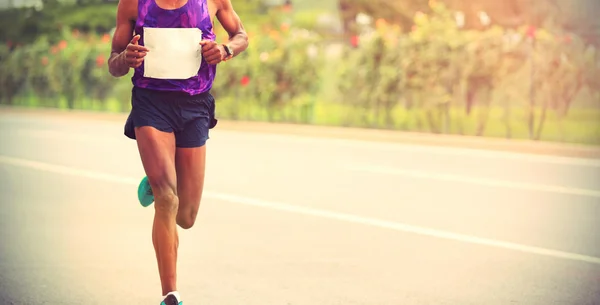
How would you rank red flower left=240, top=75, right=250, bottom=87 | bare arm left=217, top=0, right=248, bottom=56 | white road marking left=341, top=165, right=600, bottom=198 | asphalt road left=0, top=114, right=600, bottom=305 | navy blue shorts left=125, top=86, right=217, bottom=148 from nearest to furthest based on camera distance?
navy blue shorts left=125, top=86, right=217, bottom=148, bare arm left=217, top=0, right=248, bottom=56, asphalt road left=0, top=114, right=600, bottom=305, white road marking left=341, top=165, right=600, bottom=198, red flower left=240, top=75, right=250, bottom=87

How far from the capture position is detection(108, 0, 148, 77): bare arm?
630 centimetres

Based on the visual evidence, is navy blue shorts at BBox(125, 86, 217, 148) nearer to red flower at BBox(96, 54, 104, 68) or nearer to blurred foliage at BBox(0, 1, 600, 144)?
blurred foliage at BBox(0, 1, 600, 144)

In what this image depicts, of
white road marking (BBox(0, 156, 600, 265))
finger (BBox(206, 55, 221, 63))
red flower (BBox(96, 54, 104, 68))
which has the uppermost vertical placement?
finger (BBox(206, 55, 221, 63))

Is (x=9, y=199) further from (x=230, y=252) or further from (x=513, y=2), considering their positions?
(x=513, y=2)

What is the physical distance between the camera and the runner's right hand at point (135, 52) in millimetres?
6293

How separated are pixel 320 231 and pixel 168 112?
375 cm

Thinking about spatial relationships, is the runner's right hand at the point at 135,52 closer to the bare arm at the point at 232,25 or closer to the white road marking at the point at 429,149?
the bare arm at the point at 232,25

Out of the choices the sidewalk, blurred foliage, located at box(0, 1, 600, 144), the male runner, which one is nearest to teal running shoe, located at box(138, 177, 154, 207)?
the male runner

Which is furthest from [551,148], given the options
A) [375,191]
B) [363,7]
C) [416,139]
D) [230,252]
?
[363,7]

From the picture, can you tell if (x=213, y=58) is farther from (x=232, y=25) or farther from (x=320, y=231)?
(x=320, y=231)

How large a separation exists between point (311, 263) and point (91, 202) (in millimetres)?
4172

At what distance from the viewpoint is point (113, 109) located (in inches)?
1247

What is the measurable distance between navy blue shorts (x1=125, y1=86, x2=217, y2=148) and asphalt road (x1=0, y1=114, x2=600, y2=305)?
3.49ft

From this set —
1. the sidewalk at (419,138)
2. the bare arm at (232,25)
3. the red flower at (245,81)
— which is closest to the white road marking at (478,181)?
the sidewalk at (419,138)
